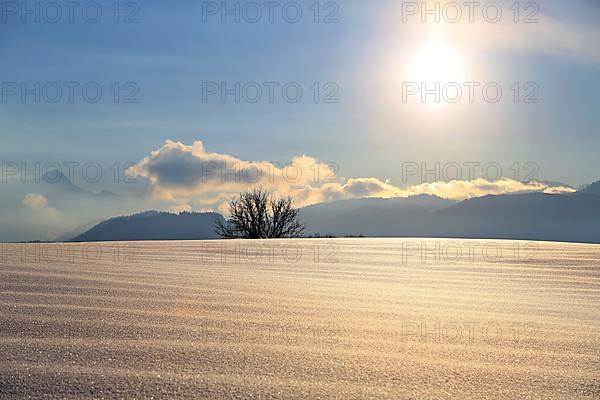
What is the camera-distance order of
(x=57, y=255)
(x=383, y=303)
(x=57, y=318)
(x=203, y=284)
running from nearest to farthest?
(x=57, y=318)
(x=383, y=303)
(x=203, y=284)
(x=57, y=255)

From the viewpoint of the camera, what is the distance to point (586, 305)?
3162mm

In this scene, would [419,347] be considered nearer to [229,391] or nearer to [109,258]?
[229,391]

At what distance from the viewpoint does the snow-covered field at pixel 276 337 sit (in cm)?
136

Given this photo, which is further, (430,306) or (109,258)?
(109,258)

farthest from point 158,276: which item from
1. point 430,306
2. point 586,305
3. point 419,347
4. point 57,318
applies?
point 586,305

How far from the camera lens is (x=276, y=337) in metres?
1.79

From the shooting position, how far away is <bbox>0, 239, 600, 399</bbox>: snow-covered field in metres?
1.36

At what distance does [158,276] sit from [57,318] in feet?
3.95

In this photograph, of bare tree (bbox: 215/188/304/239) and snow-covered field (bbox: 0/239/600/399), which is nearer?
snow-covered field (bbox: 0/239/600/399)

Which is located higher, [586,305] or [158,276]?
[158,276]

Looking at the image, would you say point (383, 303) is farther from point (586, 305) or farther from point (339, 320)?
point (586, 305)

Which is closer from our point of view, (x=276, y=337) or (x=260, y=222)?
(x=276, y=337)

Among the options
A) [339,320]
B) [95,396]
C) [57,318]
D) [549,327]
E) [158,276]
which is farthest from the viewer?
[158,276]

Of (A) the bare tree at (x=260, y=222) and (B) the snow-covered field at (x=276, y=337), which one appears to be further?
(A) the bare tree at (x=260, y=222)
